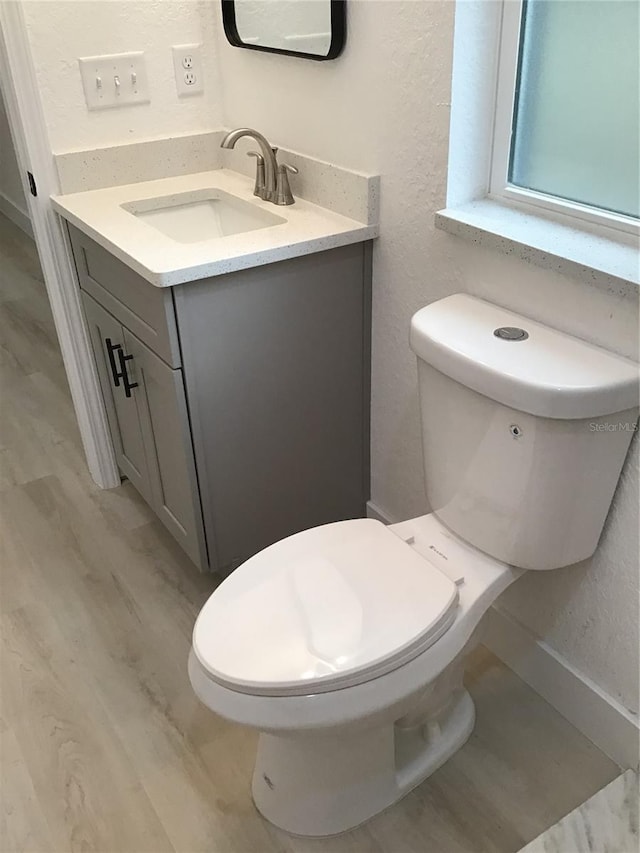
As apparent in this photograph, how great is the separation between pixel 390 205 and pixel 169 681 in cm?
109

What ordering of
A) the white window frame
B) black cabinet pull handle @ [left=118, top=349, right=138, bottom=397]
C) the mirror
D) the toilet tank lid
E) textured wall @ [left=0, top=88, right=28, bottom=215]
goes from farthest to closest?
textured wall @ [left=0, top=88, right=28, bottom=215], black cabinet pull handle @ [left=118, top=349, right=138, bottom=397], the mirror, the white window frame, the toilet tank lid

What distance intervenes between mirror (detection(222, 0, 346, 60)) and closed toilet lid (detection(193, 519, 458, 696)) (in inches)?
37.2

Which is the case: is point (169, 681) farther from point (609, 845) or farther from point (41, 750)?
point (609, 845)

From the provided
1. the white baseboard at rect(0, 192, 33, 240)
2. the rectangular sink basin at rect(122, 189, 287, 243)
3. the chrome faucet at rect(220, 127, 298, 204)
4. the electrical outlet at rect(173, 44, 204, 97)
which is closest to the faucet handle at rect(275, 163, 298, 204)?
the chrome faucet at rect(220, 127, 298, 204)

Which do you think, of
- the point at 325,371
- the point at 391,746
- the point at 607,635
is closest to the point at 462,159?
the point at 325,371

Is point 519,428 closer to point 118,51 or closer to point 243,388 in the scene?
point 243,388

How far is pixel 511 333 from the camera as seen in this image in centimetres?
121

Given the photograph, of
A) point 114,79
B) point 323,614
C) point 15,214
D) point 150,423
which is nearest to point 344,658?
point 323,614

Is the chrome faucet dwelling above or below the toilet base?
above

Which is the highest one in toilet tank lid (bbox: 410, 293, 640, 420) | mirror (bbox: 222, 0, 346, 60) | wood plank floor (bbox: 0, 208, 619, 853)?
mirror (bbox: 222, 0, 346, 60)

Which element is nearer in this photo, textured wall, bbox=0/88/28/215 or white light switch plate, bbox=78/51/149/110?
white light switch plate, bbox=78/51/149/110

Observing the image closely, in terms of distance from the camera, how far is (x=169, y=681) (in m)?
1.61

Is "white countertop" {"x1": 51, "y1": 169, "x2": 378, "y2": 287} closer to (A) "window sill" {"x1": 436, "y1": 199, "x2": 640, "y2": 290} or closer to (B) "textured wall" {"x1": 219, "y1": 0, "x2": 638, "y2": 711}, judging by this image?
(B) "textured wall" {"x1": 219, "y1": 0, "x2": 638, "y2": 711}

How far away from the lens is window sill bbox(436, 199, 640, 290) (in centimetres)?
111
